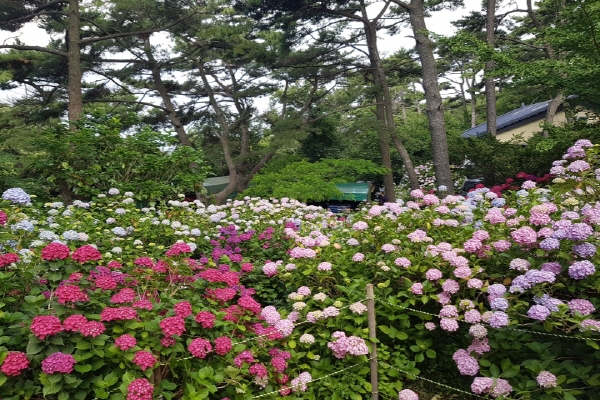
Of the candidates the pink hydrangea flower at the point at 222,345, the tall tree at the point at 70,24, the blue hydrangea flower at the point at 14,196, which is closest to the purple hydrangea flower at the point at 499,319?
the pink hydrangea flower at the point at 222,345

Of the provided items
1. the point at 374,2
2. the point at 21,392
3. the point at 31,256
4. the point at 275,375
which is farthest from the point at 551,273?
the point at 374,2

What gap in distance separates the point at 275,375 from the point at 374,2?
12.0 meters

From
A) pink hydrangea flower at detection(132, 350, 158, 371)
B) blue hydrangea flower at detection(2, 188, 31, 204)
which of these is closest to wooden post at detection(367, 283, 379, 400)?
pink hydrangea flower at detection(132, 350, 158, 371)

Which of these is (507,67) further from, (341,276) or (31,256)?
(31,256)

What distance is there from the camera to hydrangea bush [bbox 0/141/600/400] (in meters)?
1.72

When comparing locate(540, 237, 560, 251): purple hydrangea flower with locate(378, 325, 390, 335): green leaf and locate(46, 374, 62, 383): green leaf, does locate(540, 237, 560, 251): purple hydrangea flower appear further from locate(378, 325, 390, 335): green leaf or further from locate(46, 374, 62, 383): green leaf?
locate(46, 374, 62, 383): green leaf

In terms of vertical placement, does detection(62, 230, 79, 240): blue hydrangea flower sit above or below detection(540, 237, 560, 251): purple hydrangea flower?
above

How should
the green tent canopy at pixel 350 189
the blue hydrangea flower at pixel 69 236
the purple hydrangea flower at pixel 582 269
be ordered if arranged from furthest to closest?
the green tent canopy at pixel 350 189
the blue hydrangea flower at pixel 69 236
the purple hydrangea flower at pixel 582 269

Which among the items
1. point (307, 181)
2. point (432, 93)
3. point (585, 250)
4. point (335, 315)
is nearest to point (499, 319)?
point (585, 250)

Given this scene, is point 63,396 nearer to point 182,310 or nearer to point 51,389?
point 51,389

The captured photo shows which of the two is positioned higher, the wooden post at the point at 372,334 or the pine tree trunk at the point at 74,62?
the pine tree trunk at the point at 74,62

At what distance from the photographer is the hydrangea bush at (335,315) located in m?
1.72

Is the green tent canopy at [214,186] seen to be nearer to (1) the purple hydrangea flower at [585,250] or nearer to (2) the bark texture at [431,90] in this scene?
(2) the bark texture at [431,90]

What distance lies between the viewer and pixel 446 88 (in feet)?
118
